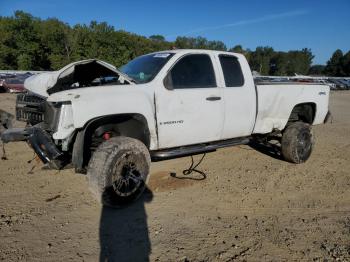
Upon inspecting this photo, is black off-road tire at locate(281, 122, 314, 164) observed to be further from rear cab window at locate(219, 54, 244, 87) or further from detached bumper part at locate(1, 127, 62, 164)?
detached bumper part at locate(1, 127, 62, 164)

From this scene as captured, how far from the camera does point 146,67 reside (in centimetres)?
500

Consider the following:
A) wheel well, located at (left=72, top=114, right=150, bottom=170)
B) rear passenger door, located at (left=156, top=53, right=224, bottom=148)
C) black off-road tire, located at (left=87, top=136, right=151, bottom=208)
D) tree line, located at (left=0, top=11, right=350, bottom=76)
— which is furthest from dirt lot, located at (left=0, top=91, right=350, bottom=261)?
tree line, located at (left=0, top=11, right=350, bottom=76)

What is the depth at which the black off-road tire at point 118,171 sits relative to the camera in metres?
3.99

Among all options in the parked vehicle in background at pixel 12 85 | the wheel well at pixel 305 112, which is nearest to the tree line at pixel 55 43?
the parked vehicle in background at pixel 12 85

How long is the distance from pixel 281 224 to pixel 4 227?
10.6ft

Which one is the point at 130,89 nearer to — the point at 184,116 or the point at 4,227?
the point at 184,116

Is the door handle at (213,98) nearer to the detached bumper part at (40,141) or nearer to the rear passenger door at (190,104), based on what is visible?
the rear passenger door at (190,104)

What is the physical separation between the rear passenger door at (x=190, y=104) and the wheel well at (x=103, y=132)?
0.26 m

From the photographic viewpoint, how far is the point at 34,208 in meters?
4.30

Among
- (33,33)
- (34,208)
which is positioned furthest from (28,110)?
(33,33)

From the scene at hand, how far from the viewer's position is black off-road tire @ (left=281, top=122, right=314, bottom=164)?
6246mm

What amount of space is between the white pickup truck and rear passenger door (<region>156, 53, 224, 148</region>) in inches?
0.6

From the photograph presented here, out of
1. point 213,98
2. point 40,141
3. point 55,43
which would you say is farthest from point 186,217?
point 55,43

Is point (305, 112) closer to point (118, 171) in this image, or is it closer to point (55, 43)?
point (118, 171)
